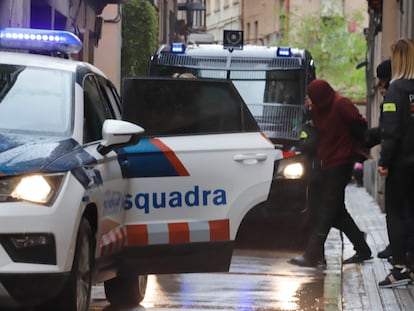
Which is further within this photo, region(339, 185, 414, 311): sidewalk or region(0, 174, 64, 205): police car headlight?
region(339, 185, 414, 311): sidewalk

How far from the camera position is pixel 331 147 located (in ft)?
35.3

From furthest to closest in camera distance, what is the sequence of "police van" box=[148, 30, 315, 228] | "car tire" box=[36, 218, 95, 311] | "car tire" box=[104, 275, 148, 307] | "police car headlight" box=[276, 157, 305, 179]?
"police van" box=[148, 30, 315, 228] → "police car headlight" box=[276, 157, 305, 179] → "car tire" box=[104, 275, 148, 307] → "car tire" box=[36, 218, 95, 311]

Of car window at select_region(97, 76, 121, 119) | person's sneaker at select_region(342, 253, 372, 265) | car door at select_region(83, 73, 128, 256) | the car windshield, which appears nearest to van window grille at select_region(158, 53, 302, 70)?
person's sneaker at select_region(342, 253, 372, 265)

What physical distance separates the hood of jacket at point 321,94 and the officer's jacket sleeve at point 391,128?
5.41 ft

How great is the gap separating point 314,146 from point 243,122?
14.2 ft

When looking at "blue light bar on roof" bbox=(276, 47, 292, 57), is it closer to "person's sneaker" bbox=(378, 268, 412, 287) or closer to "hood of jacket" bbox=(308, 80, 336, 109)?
"hood of jacket" bbox=(308, 80, 336, 109)

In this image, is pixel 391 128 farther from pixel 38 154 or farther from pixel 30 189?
pixel 30 189

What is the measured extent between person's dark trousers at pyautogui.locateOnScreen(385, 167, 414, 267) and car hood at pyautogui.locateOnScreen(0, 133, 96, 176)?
10.7ft

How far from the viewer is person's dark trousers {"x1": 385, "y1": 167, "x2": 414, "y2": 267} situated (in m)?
9.10

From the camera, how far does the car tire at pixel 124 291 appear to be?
27.2 ft

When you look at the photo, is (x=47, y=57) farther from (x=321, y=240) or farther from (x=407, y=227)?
(x=321, y=240)

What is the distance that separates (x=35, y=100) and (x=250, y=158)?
1470 mm

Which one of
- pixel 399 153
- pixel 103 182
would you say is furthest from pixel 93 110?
pixel 399 153

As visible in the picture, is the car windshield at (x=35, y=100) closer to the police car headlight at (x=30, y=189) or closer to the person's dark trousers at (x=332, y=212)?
the police car headlight at (x=30, y=189)
